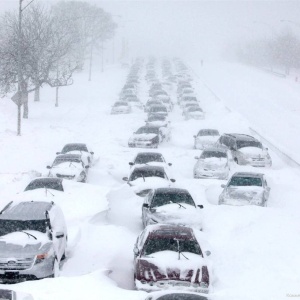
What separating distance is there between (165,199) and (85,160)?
933 centimetres

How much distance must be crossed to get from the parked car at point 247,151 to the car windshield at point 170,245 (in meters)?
14.3

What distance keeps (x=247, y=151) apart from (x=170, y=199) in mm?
10977

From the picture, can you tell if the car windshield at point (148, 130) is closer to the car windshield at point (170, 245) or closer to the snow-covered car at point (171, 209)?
the snow-covered car at point (171, 209)

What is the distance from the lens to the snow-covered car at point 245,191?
1767 centimetres

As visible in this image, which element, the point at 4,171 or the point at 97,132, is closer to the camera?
the point at 4,171

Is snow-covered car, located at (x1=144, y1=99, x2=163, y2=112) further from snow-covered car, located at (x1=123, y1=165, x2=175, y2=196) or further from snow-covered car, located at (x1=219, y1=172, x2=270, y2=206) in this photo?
snow-covered car, located at (x1=219, y1=172, x2=270, y2=206)

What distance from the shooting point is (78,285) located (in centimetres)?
941

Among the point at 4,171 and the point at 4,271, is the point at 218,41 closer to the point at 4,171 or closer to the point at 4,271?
the point at 4,171

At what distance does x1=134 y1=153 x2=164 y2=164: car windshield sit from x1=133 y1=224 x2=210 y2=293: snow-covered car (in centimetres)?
1076

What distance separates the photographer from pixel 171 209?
574 inches

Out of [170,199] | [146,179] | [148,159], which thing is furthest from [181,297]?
[148,159]

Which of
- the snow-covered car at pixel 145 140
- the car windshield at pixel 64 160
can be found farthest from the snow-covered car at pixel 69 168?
the snow-covered car at pixel 145 140

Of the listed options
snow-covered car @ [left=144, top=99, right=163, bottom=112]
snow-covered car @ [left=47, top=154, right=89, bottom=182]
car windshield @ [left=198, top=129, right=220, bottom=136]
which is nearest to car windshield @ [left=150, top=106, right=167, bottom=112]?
snow-covered car @ [left=144, top=99, right=163, bottom=112]

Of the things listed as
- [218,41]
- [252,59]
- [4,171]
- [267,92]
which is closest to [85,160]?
[4,171]
